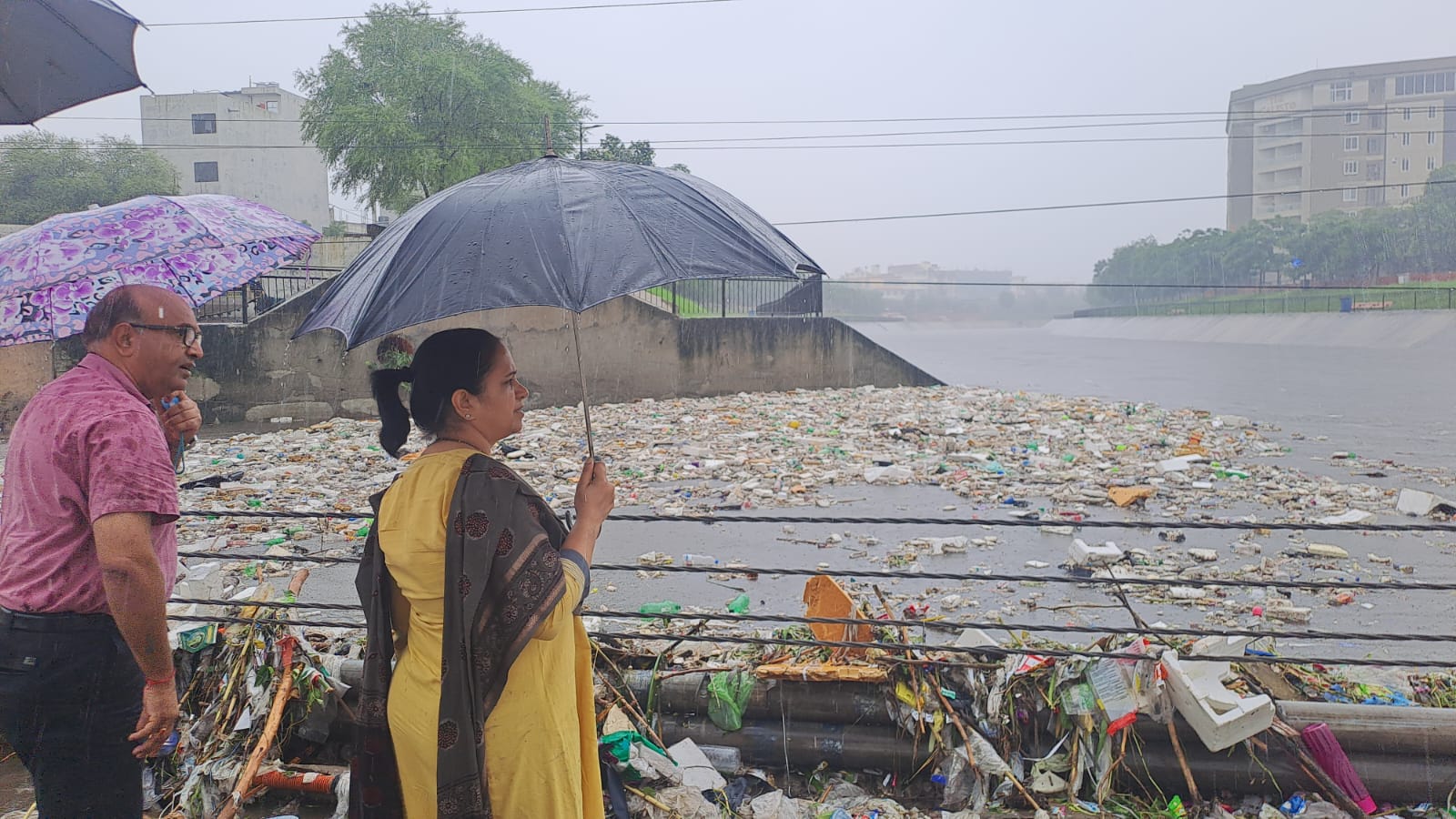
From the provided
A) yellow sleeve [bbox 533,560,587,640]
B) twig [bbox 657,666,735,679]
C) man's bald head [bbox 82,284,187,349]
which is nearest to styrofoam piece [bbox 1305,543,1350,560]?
twig [bbox 657,666,735,679]

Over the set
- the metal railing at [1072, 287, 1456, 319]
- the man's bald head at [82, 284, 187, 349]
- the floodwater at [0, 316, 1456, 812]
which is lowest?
the floodwater at [0, 316, 1456, 812]

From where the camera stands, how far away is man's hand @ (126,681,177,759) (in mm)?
2141

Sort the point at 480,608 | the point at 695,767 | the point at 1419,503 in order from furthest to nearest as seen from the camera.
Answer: the point at 1419,503, the point at 695,767, the point at 480,608

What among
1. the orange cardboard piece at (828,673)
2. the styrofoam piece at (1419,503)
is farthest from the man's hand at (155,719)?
the styrofoam piece at (1419,503)

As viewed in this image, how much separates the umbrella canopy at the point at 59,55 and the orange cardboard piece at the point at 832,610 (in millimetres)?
2826

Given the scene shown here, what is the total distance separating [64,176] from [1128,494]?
50237 mm

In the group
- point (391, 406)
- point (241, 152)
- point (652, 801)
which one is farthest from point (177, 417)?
point (241, 152)

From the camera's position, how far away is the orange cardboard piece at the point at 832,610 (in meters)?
3.55

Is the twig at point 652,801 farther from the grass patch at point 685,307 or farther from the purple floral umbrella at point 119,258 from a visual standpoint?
the grass patch at point 685,307

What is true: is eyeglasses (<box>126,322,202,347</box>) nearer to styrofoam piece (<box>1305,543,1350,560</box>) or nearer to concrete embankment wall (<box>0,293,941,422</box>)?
styrofoam piece (<box>1305,543,1350,560</box>)

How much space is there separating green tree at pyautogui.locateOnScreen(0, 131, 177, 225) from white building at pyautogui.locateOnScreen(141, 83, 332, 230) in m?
3.36

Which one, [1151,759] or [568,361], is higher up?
[568,361]

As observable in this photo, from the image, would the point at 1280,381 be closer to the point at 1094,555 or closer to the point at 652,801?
the point at 1094,555

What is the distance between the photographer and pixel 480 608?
1768 mm
